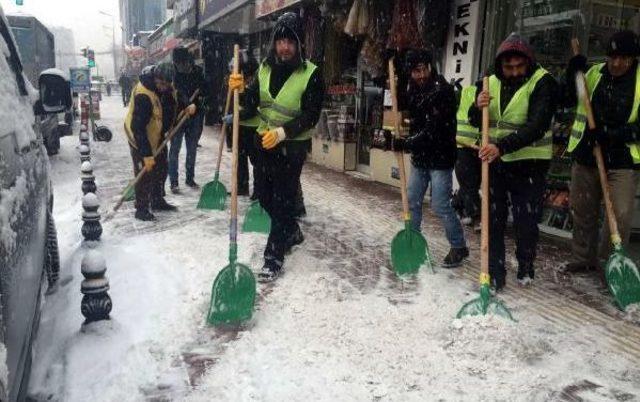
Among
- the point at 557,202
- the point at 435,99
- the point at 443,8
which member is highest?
the point at 443,8

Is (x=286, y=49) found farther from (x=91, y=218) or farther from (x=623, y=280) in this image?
(x=623, y=280)

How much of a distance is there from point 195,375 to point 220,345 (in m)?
0.35

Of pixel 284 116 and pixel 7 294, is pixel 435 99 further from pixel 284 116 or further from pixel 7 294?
pixel 7 294

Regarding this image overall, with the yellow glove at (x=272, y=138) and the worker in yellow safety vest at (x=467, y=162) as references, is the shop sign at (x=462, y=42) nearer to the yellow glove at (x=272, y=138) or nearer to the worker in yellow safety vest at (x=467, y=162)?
the worker in yellow safety vest at (x=467, y=162)

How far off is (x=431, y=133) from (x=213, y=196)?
333cm

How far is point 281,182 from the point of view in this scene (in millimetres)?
4160

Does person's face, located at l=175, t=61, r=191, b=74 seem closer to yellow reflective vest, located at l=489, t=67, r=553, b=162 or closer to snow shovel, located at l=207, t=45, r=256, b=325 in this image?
snow shovel, located at l=207, t=45, r=256, b=325

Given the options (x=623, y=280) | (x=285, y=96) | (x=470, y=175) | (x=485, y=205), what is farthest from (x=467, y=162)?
(x=285, y=96)

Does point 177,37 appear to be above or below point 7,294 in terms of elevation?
above

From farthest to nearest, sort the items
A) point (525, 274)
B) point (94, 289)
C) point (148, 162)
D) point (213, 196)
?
point (213, 196) < point (148, 162) < point (525, 274) < point (94, 289)

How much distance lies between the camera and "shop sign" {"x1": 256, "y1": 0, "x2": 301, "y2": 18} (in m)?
9.27

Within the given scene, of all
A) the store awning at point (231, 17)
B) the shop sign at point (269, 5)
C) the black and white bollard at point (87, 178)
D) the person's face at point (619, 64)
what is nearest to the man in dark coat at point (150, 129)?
the black and white bollard at point (87, 178)

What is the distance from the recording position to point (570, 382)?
2850 millimetres

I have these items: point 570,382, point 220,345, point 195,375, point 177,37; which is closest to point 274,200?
point 220,345
